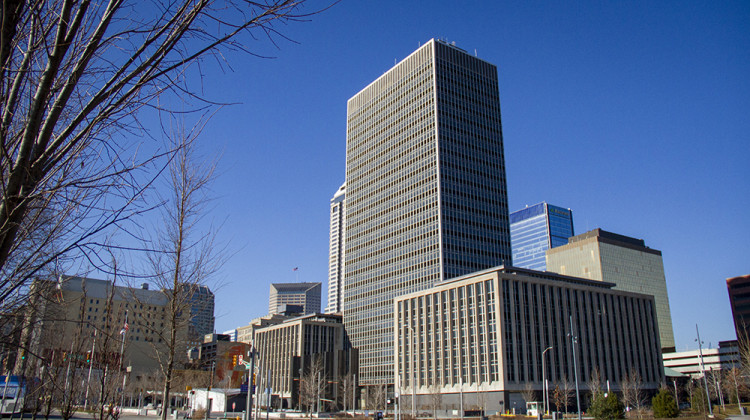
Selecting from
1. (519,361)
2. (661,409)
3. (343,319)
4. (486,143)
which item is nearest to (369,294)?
(343,319)

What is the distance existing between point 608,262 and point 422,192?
352 feet

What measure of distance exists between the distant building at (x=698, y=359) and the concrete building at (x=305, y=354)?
9717cm

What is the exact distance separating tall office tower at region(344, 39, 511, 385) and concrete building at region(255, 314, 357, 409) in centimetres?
535

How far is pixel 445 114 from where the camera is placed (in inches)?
4683

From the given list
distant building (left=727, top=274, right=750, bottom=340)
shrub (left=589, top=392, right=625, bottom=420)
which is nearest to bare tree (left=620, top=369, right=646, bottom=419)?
shrub (left=589, top=392, right=625, bottom=420)

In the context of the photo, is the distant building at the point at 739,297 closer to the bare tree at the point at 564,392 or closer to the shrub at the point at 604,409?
the bare tree at the point at 564,392

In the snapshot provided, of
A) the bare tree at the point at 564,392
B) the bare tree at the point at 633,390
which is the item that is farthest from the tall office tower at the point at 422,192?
the bare tree at the point at 633,390

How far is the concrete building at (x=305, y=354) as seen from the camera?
109 m

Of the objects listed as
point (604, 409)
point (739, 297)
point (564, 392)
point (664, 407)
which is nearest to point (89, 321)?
point (604, 409)

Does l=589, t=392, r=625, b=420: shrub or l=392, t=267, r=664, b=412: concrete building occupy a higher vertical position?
l=392, t=267, r=664, b=412: concrete building

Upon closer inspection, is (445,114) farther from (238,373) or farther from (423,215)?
(238,373)

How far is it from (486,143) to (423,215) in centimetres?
2570

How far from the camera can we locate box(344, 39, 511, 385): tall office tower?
112m

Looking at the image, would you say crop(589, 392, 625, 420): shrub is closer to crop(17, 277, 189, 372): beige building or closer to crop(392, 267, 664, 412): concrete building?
crop(392, 267, 664, 412): concrete building
